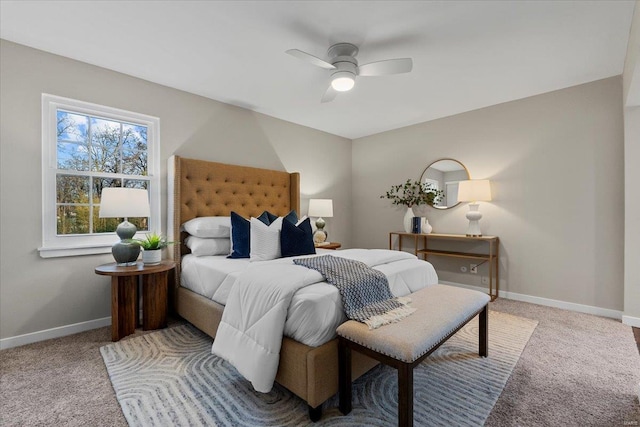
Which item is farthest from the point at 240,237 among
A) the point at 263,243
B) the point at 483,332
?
the point at 483,332

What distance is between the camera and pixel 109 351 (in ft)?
7.55

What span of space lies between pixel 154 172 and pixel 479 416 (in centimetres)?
344

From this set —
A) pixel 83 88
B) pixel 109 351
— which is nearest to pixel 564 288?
pixel 109 351

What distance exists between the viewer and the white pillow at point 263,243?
268cm

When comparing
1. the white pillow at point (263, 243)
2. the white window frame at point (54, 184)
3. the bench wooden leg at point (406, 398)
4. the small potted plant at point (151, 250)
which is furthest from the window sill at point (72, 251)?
the bench wooden leg at point (406, 398)

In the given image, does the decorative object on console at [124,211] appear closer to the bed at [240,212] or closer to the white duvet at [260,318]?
the bed at [240,212]

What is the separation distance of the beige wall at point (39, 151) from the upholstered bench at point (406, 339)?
8.34 ft

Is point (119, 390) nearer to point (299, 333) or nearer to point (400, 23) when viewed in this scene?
point (299, 333)

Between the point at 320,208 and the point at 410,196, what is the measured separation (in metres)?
1.44

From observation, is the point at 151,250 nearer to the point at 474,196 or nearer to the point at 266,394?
the point at 266,394

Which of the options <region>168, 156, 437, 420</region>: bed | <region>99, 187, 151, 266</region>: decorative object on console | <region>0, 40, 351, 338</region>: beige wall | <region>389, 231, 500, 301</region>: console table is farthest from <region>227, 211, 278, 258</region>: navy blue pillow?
<region>389, 231, 500, 301</region>: console table

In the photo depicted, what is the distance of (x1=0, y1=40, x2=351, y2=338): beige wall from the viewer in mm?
2363

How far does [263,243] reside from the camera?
2.70m

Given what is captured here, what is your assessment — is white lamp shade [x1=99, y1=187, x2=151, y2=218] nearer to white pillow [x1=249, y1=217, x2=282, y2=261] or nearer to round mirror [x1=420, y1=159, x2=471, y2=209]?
white pillow [x1=249, y1=217, x2=282, y2=261]
